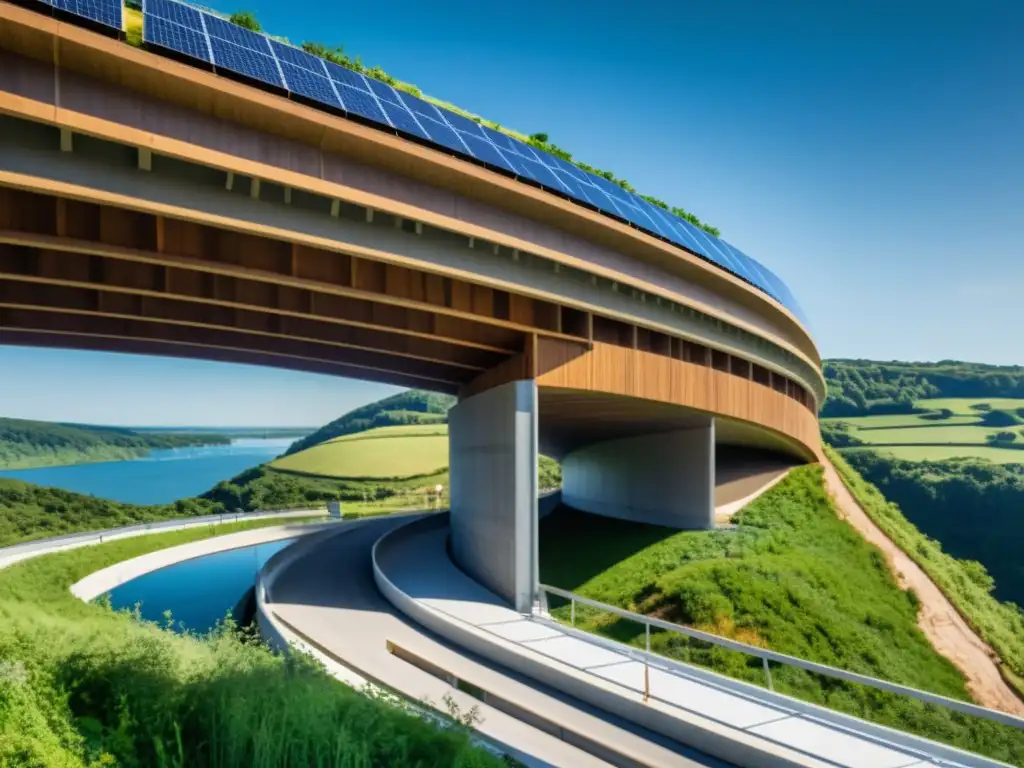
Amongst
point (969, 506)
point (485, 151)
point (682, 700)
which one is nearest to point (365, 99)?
point (485, 151)

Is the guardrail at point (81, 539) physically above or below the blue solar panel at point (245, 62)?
below

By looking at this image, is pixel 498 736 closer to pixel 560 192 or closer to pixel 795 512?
pixel 560 192

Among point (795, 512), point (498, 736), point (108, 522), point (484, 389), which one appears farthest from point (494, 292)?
point (108, 522)

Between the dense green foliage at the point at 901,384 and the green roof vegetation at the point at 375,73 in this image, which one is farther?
the dense green foliage at the point at 901,384

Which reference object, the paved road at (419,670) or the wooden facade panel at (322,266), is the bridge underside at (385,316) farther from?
the paved road at (419,670)

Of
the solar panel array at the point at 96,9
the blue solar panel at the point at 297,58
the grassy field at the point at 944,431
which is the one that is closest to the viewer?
the solar panel array at the point at 96,9

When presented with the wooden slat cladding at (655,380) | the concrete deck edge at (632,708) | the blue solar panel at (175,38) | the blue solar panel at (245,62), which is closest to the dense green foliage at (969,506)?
the wooden slat cladding at (655,380)

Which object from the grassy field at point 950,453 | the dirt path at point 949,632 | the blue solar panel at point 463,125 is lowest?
the grassy field at point 950,453

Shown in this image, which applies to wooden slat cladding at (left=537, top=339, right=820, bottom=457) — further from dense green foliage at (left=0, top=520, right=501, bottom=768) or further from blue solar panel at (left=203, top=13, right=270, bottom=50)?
dense green foliage at (left=0, top=520, right=501, bottom=768)
